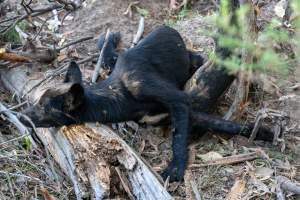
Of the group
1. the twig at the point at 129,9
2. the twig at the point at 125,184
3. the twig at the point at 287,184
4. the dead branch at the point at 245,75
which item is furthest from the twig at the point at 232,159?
the twig at the point at 129,9

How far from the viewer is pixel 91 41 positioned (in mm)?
8484

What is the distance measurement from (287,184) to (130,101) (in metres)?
2.01

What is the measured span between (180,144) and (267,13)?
9.48 feet

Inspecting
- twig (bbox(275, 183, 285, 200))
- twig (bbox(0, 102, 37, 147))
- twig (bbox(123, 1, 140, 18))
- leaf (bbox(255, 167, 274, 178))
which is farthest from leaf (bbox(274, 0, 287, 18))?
twig (bbox(0, 102, 37, 147))

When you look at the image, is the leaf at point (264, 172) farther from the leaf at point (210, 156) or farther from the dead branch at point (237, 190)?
the leaf at point (210, 156)

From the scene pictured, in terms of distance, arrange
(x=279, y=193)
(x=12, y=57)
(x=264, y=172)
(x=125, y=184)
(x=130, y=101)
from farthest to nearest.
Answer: (x=12, y=57), (x=130, y=101), (x=264, y=172), (x=125, y=184), (x=279, y=193)

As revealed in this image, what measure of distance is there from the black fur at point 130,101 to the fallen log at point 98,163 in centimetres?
18

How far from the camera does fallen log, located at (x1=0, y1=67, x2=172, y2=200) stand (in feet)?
17.9

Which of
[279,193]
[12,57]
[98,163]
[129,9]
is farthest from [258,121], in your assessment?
[129,9]

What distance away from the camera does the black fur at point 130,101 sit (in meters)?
6.20

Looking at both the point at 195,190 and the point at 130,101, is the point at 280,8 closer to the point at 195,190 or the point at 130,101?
the point at 130,101

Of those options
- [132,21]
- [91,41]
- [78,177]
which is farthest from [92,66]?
[78,177]

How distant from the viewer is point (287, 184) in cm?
544

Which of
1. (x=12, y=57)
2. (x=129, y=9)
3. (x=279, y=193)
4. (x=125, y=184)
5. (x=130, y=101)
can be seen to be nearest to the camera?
(x=279, y=193)
